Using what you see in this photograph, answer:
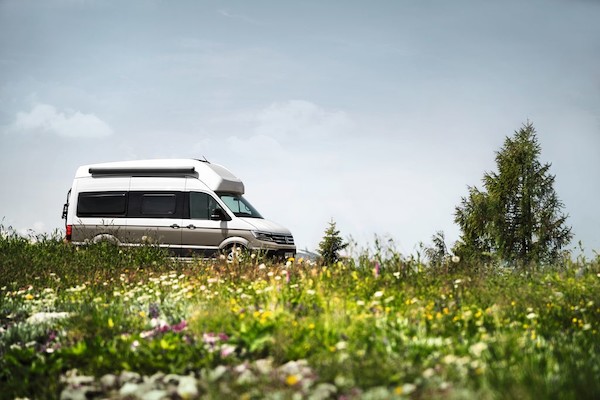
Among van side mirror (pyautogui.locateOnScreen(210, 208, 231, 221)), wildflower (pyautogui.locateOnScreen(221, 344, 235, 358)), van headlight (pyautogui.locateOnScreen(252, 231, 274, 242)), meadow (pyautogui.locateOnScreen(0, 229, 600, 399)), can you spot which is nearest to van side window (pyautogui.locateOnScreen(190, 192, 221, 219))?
van side mirror (pyautogui.locateOnScreen(210, 208, 231, 221))

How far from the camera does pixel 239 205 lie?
18.2m

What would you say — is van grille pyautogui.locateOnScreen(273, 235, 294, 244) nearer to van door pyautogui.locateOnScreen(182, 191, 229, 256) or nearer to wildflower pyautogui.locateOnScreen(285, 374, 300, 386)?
van door pyautogui.locateOnScreen(182, 191, 229, 256)

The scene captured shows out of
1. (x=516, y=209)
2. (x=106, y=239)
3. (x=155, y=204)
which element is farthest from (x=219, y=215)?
A: (x=516, y=209)

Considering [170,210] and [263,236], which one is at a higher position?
[170,210]

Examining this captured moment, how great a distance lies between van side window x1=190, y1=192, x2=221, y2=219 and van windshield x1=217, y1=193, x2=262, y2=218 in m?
0.32

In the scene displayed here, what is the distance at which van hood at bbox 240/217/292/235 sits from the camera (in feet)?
56.3

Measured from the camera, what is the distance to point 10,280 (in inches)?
489

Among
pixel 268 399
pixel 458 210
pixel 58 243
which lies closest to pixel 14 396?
pixel 268 399

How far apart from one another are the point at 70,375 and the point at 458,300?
4.46 metres

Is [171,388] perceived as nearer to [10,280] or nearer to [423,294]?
[423,294]

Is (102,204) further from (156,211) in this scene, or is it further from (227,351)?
(227,351)

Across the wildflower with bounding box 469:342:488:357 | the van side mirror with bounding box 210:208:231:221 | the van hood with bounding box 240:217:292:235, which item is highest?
the van side mirror with bounding box 210:208:231:221

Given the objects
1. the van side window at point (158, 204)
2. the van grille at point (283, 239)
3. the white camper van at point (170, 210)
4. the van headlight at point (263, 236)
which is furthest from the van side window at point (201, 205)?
the van grille at point (283, 239)

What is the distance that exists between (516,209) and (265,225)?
68.7 feet
